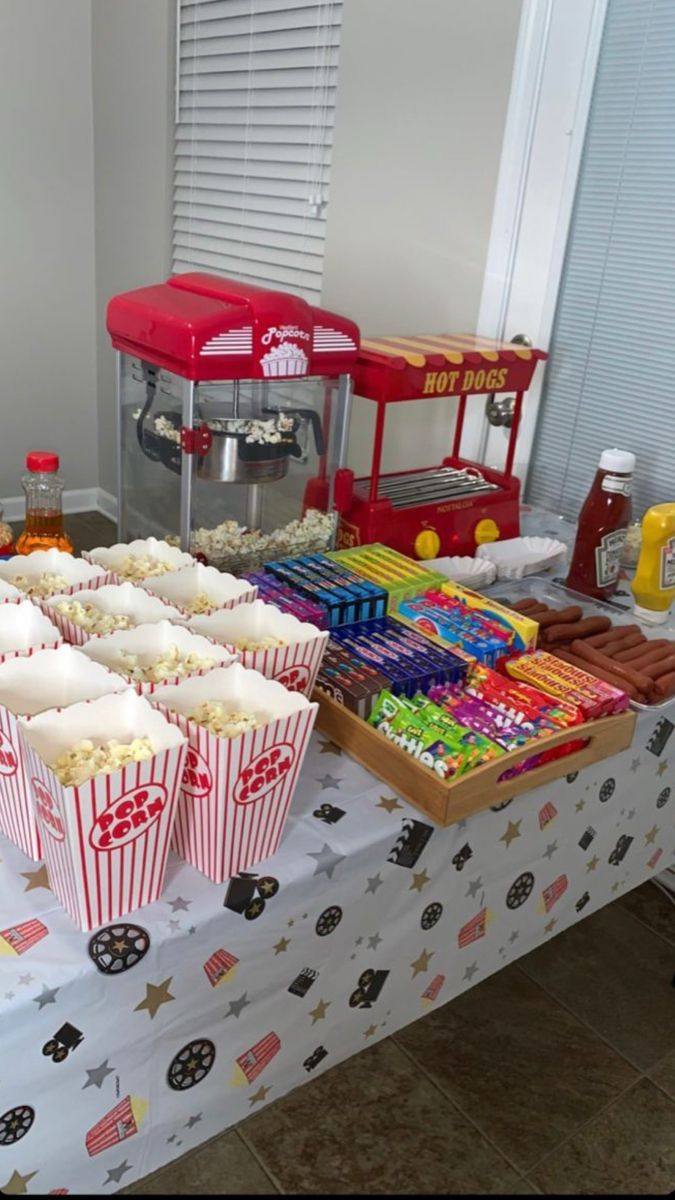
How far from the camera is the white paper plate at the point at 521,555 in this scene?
61.6 inches

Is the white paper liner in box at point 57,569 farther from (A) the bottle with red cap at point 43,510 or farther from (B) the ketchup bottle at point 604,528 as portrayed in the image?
(B) the ketchup bottle at point 604,528

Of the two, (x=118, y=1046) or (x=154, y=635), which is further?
(x=154, y=635)

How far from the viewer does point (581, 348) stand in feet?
5.98

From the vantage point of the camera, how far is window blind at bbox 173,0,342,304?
2234 mm

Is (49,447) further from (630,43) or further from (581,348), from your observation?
(630,43)

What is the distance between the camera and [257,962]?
2.76 feet

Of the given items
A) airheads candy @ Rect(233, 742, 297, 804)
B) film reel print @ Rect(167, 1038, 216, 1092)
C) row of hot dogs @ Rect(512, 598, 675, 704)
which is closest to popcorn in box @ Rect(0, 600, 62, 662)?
airheads candy @ Rect(233, 742, 297, 804)

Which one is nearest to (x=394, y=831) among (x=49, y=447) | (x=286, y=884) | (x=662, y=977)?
(x=286, y=884)

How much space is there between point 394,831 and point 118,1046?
0.32 meters

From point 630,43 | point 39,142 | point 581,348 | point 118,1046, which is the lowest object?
point 118,1046

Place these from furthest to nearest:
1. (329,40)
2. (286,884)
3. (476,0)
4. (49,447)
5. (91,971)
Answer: (49,447) < (329,40) < (476,0) < (286,884) < (91,971)

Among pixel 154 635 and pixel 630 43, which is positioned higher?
pixel 630 43

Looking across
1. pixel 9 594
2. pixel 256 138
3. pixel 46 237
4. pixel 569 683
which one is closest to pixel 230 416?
pixel 9 594

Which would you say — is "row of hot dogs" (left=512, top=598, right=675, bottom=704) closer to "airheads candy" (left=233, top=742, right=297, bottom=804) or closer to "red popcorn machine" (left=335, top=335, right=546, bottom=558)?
"red popcorn machine" (left=335, top=335, right=546, bottom=558)
